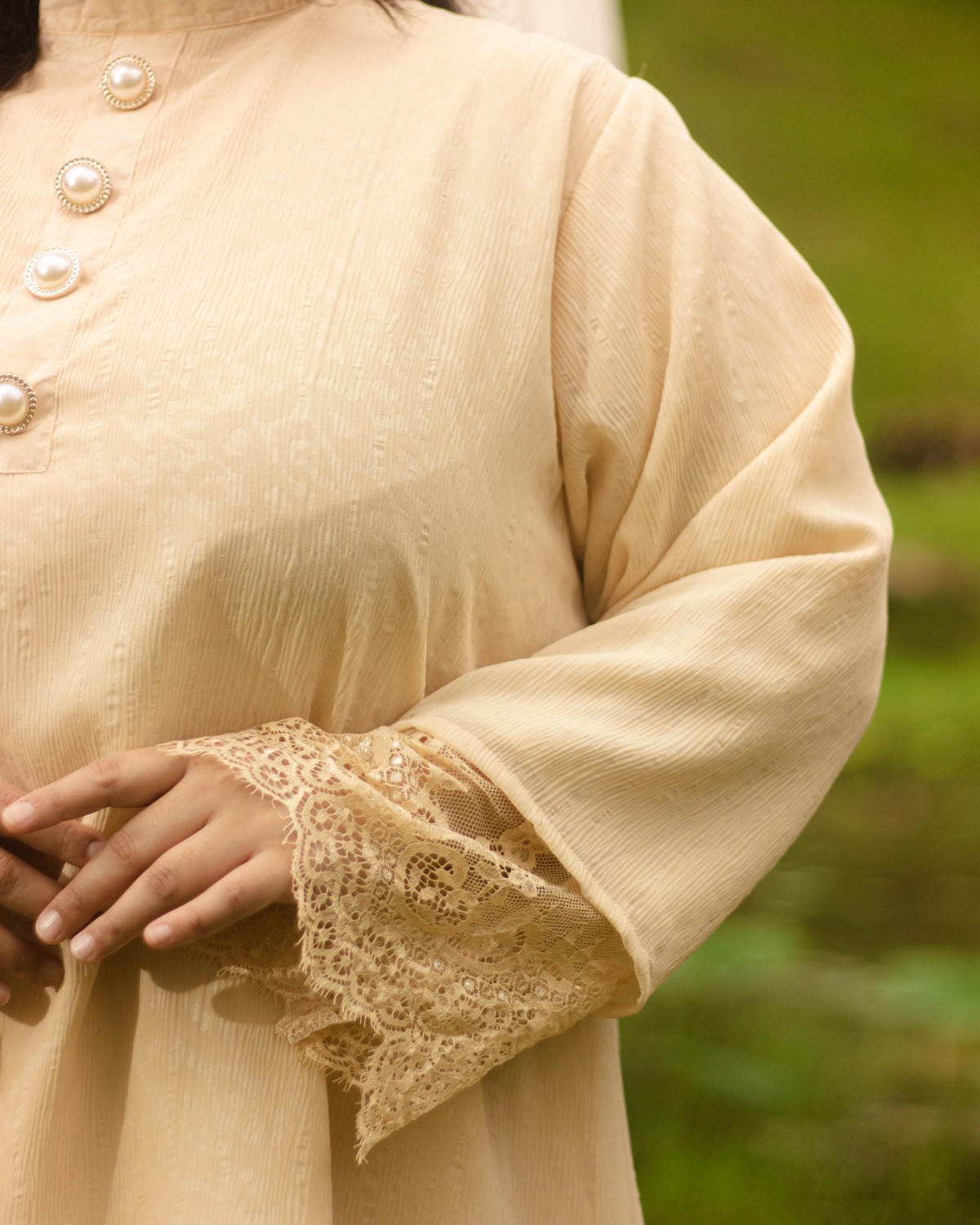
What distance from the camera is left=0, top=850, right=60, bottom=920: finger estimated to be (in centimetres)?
58

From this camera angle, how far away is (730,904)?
644 mm

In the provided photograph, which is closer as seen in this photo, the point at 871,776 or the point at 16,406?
the point at 16,406

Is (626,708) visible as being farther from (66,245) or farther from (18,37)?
(18,37)

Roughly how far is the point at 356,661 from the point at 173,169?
0.30 m

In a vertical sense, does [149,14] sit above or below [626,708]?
above

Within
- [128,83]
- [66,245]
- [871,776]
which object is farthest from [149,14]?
[871,776]

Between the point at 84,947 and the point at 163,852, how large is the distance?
0.06 meters

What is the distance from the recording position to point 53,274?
61 centimetres

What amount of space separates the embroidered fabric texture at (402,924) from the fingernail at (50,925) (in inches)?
2.7

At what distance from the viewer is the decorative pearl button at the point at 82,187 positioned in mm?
628

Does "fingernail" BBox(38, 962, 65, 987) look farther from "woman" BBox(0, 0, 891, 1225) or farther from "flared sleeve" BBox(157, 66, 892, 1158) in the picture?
"flared sleeve" BBox(157, 66, 892, 1158)

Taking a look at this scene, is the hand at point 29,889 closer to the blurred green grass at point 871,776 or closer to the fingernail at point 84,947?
the fingernail at point 84,947

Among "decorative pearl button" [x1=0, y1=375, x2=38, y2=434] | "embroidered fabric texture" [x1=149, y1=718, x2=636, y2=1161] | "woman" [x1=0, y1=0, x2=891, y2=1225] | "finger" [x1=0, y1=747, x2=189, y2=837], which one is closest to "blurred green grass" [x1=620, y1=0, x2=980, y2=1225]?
"woman" [x1=0, y1=0, x2=891, y2=1225]

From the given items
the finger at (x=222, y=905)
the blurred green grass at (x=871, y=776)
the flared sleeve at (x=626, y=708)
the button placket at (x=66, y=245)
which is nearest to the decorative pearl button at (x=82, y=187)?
the button placket at (x=66, y=245)
